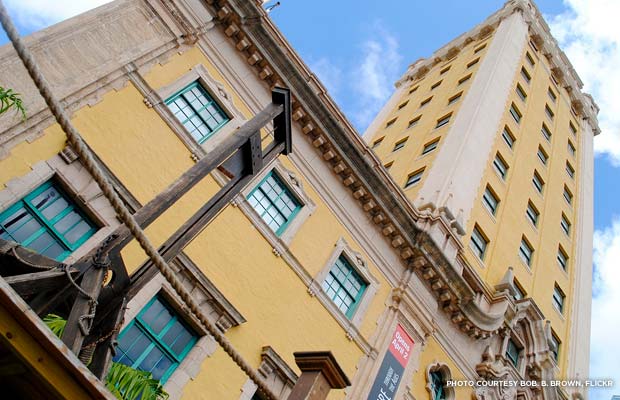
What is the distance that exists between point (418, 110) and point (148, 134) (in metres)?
26.2

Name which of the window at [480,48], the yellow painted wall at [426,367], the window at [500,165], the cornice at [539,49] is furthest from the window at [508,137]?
the yellow painted wall at [426,367]

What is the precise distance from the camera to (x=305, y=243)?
52.7ft

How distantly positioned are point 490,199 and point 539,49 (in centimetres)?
2172

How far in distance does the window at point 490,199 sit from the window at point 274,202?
45.5 feet

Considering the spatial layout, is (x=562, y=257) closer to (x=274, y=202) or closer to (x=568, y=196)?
(x=568, y=196)

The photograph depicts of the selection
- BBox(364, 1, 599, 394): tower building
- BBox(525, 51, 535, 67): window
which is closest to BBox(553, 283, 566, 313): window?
BBox(364, 1, 599, 394): tower building

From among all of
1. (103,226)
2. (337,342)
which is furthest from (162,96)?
(337,342)

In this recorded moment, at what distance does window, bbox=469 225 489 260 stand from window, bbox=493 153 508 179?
5011 millimetres

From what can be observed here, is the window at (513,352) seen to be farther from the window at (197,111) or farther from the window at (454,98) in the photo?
the window at (454,98)

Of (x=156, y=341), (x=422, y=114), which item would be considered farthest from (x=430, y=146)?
(x=156, y=341)

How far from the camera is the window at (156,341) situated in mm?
11477

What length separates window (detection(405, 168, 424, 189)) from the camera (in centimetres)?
2719

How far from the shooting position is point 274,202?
15.9m

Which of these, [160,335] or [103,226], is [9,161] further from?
[160,335]
